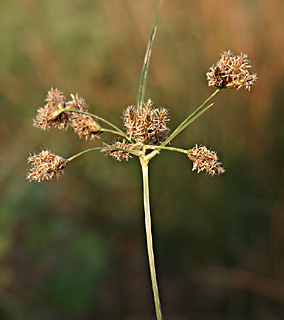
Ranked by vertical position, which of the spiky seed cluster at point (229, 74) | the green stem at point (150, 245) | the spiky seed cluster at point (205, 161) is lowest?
the green stem at point (150, 245)

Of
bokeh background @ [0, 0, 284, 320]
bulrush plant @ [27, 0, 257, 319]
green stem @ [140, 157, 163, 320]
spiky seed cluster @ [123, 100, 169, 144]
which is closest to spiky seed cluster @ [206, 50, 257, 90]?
bulrush plant @ [27, 0, 257, 319]

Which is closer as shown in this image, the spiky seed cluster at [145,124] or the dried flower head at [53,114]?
the spiky seed cluster at [145,124]

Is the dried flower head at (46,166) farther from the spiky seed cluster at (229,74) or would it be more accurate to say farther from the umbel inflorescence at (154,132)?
A: the spiky seed cluster at (229,74)

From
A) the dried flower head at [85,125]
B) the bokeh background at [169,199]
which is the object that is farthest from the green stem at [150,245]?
the bokeh background at [169,199]

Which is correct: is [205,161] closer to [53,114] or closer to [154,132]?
[154,132]

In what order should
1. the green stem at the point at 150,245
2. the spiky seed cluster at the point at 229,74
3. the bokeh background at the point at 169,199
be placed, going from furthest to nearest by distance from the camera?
the bokeh background at the point at 169,199, the spiky seed cluster at the point at 229,74, the green stem at the point at 150,245

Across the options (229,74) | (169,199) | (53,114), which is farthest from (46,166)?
(169,199)

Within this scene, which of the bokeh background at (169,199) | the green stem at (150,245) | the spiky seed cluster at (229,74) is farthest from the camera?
the bokeh background at (169,199)

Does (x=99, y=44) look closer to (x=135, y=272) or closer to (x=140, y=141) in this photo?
(x=135, y=272)
